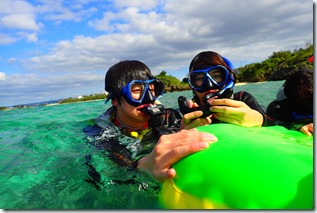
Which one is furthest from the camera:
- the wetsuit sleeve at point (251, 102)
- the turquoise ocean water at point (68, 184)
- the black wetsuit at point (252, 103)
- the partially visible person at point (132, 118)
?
the partially visible person at point (132, 118)

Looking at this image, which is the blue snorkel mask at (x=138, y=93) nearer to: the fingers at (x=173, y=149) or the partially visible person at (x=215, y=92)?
the partially visible person at (x=215, y=92)

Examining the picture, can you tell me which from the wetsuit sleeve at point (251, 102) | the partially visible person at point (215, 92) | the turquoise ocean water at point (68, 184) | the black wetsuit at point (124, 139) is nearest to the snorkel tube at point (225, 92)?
the partially visible person at point (215, 92)

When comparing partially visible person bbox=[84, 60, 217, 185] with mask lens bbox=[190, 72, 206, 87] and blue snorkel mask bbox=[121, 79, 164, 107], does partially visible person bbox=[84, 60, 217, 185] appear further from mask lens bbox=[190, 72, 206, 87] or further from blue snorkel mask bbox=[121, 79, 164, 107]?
mask lens bbox=[190, 72, 206, 87]

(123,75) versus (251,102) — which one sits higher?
(123,75)

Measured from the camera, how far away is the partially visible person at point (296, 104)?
3.07 m

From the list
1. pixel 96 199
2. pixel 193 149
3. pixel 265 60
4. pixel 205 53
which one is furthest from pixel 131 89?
pixel 265 60

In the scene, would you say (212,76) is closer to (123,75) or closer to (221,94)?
(221,94)

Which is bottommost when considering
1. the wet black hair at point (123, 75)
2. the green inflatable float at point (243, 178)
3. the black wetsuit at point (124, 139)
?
the black wetsuit at point (124, 139)

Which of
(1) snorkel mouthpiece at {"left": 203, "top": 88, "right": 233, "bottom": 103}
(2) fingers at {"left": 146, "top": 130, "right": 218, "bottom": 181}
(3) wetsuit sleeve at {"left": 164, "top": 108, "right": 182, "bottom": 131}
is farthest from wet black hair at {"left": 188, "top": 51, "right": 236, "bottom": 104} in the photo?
(2) fingers at {"left": 146, "top": 130, "right": 218, "bottom": 181}


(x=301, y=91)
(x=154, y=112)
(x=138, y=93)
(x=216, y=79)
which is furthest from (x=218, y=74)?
(x=301, y=91)

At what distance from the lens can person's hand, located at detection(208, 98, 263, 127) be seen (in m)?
2.06

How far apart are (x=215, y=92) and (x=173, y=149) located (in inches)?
47.5

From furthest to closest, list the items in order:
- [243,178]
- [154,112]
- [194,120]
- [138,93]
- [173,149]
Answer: [138,93] < [154,112] < [194,120] < [173,149] < [243,178]

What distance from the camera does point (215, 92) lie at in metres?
2.61
